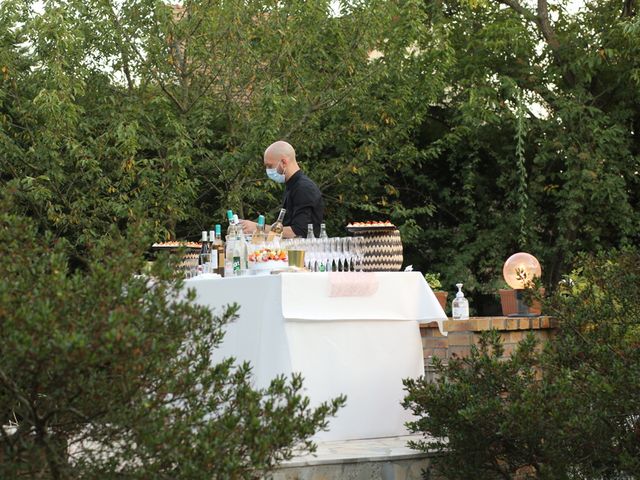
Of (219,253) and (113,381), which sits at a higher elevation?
(219,253)

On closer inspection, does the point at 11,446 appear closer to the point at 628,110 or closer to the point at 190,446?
the point at 190,446

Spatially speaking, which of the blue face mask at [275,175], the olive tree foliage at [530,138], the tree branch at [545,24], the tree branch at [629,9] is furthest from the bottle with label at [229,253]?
the tree branch at [629,9]

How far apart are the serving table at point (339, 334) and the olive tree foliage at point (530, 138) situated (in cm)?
597

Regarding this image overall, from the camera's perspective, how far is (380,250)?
573 cm

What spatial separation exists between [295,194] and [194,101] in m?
4.94

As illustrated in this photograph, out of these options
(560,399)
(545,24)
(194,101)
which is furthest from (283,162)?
(545,24)

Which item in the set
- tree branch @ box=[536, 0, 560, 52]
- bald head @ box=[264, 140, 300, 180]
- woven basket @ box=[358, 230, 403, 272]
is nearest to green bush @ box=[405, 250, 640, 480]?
woven basket @ box=[358, 230, 403, 272]

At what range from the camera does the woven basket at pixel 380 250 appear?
5.70 m

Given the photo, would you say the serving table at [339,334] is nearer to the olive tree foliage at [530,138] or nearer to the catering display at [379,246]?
the catering display at [379,246]

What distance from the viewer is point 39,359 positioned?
3.03 metres

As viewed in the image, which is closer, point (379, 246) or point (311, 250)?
point (311, 250)

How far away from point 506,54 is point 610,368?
8.02 meters

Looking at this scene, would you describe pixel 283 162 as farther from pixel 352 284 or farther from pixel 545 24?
pixel 545 24

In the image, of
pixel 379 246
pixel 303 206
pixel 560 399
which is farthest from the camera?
pixel 303 206
